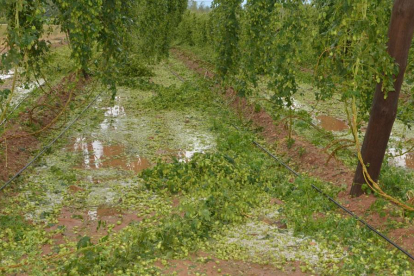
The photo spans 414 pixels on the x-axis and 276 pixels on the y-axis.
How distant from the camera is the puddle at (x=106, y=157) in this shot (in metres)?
9.51

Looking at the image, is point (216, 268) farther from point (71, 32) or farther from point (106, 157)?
point (71, 32)

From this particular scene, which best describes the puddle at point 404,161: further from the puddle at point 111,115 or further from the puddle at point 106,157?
the puddle at point 111,115

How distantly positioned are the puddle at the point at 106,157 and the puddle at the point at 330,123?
5945 millimetres

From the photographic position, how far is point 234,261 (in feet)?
19.1

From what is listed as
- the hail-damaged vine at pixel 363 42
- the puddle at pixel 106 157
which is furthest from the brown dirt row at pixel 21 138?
the hail-damaged vine at pixel 363 42

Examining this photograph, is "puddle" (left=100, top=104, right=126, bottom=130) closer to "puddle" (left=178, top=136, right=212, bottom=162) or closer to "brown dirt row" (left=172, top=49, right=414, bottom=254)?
"puddle" (left=178, top=136, right=212, bottom=162)

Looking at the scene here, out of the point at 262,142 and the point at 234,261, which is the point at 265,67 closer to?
the point at 262,142

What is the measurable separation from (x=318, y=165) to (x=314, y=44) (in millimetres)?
2657

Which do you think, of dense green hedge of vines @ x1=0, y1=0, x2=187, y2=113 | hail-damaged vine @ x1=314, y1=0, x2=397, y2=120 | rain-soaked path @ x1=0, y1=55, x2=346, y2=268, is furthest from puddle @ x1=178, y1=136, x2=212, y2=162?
hail-damaged vine @ x1=314, y1=0, x2=397, y2=120

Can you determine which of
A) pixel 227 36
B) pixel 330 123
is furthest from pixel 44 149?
pixel 330 123

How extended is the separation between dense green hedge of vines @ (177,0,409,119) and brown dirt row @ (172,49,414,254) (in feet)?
3.70

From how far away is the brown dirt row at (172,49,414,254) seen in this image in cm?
664

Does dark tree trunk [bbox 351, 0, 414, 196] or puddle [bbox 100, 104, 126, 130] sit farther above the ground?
dark tree trunk [bbox 351, 0, 414, 196]

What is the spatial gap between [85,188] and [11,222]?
1.86 m
